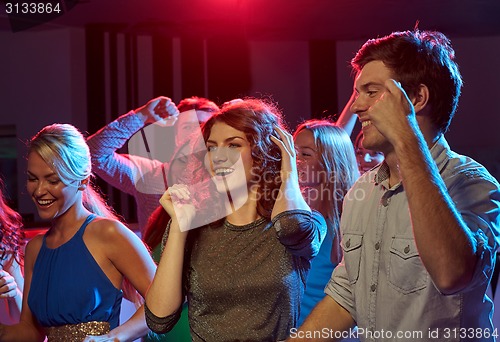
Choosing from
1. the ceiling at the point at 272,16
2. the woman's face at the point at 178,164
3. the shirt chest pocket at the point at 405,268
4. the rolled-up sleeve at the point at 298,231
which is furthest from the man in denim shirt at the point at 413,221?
the ceiling at the point at 272,16

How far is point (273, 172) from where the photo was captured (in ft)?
7.36

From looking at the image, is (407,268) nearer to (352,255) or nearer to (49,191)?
(352,255)

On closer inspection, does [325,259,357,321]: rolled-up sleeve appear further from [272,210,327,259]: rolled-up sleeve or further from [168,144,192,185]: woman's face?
[168,144,192,185]: woman's face

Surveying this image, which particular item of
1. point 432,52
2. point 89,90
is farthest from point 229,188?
point 89,90

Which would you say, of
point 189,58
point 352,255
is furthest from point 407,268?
point 189,58

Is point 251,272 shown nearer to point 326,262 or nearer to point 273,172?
point 273,172

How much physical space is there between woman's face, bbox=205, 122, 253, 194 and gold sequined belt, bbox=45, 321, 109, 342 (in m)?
0.68

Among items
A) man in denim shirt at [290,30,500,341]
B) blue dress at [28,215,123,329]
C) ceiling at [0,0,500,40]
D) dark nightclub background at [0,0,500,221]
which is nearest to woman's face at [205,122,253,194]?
man in denim shirt at [290,30,500,341]

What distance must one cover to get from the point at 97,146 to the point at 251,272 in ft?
6.94

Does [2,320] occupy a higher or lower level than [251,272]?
lower

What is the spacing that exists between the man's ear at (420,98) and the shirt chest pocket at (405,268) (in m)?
0.34

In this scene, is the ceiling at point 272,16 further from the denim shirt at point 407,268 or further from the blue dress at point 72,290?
the denim shirt at point 407,268

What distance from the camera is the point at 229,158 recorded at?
2.17 meters

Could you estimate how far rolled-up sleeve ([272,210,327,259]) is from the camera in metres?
2.01
